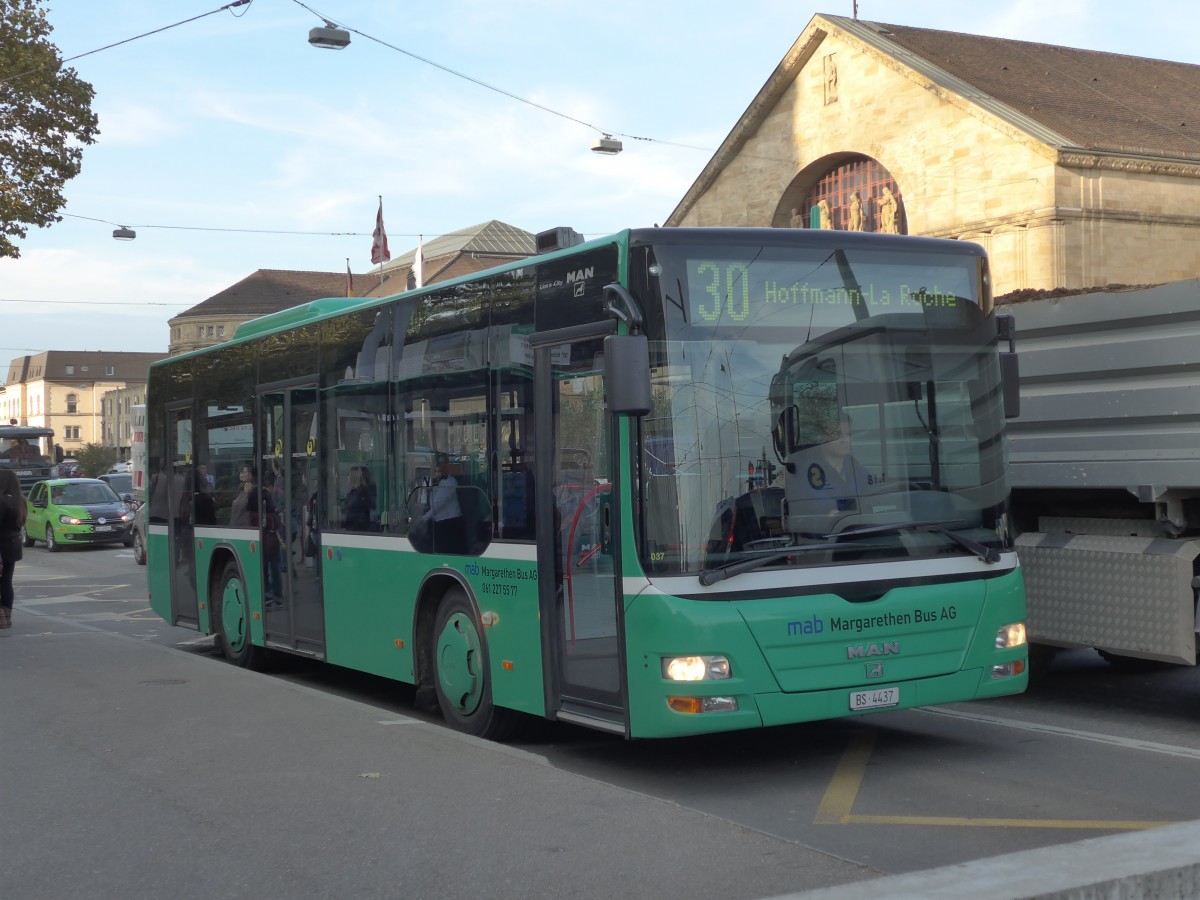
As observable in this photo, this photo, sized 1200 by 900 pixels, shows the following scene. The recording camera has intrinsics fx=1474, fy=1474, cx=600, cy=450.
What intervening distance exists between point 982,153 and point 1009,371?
32850mm

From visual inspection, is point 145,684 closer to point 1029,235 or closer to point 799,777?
point 799,777

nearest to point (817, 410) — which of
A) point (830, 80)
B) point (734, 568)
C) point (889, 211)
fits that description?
point (734, 568)

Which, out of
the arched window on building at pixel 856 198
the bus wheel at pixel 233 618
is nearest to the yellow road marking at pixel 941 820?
the bus wheel at pixel 233 618

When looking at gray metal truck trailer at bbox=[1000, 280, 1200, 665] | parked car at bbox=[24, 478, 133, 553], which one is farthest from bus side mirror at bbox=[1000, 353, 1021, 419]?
parked car at bbox=[24, 478, 133, 553]

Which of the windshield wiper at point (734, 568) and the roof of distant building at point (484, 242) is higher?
the roof of distant building at point (484, 242)

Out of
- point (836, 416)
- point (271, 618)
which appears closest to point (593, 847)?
point (836, 416)

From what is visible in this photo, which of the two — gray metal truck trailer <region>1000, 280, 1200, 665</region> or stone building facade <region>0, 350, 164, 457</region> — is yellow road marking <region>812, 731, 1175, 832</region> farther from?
stone building facade <region>0, 350, 164, 457</region>

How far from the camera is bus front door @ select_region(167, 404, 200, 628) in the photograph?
1352cm

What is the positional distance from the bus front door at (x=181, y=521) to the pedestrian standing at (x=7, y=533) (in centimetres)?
234

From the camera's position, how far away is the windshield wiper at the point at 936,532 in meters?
7.11

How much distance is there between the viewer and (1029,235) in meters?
37.5

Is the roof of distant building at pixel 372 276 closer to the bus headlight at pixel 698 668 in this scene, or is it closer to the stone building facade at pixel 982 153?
the stone building facade at pixel 982 153

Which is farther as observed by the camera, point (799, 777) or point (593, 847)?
point (799, 777)

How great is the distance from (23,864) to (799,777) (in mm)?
3623
